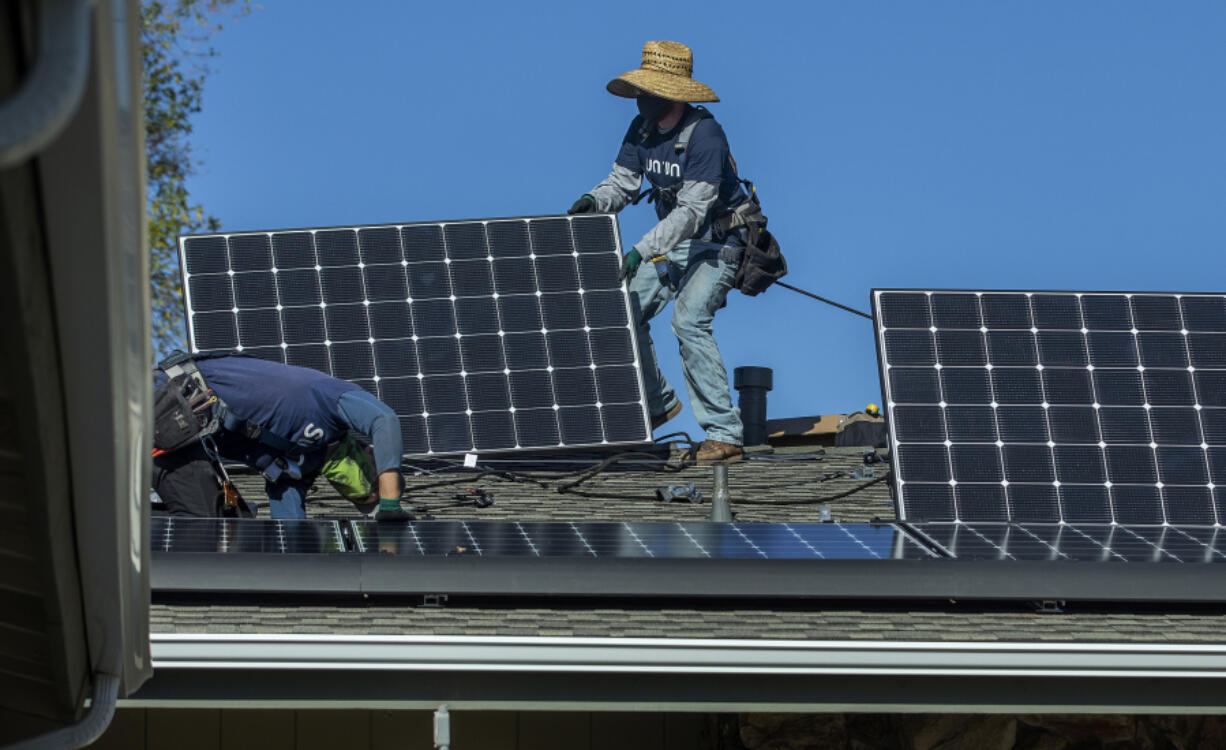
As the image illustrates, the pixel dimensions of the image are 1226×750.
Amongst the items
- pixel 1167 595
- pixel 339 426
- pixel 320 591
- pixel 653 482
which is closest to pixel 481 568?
pixel 320 591

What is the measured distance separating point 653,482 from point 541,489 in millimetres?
807

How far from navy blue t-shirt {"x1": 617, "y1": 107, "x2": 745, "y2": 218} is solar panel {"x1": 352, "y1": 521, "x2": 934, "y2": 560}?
163 inches

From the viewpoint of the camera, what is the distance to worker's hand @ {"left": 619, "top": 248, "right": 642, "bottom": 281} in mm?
12141

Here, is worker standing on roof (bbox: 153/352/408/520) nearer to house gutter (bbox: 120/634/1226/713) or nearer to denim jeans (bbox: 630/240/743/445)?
house gutter (bbox: 120/634/1226/713)

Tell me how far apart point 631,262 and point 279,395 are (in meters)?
4.23

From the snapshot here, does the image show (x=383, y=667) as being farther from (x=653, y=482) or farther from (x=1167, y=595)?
(x=653, y=482)

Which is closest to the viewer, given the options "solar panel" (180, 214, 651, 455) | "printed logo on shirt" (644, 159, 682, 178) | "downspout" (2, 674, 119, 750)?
"downspout" (2, 674, 119, 750)

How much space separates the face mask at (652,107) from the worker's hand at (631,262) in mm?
1092

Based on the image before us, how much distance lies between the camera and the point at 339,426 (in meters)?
8.80

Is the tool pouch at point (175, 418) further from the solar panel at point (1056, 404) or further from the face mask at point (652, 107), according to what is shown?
the face mask at point (652, 107)

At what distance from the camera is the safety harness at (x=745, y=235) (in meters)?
12.2

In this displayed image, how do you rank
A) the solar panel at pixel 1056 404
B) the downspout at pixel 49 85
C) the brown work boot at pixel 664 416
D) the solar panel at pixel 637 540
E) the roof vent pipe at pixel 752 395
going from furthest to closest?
the roof vent pipe at pixel 752 395
the brown work boot at pixel 664 416
the solar panel at pixel 1056 404
the solar panel at pixel 637 540
the downspout at pixel 49 85

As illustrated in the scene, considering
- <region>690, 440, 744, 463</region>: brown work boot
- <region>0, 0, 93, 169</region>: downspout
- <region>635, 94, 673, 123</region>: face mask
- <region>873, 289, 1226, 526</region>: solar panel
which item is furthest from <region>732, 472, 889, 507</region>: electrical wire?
<region>0, 0, 93, 169</region>: downspout

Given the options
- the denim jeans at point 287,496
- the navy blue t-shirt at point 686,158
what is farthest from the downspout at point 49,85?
the navy blue t-shirt at point 686,158
